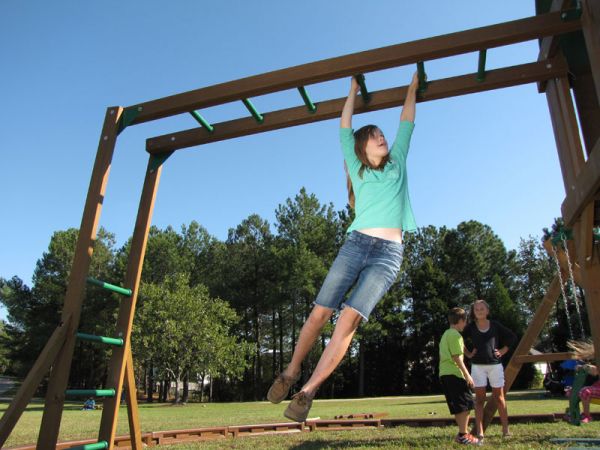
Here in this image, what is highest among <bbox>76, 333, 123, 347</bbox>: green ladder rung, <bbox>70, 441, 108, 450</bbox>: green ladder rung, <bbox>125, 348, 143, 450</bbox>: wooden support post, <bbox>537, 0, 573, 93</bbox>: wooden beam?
<bbox>537, 0, 573, 93</bbox>: wooden beam

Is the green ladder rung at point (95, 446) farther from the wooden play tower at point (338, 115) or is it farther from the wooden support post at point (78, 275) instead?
the wooden support post at point (78, 275)

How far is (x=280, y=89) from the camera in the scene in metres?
4.12

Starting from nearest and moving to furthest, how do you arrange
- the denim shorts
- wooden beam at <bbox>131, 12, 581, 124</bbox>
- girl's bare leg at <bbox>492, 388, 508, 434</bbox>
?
1. the denim shorts
2. wooden beam at <bbox>131, 12, 581, 124</bbox>
3. girl's bare leg at <bbox>492, 388, 508, 434</bbox>

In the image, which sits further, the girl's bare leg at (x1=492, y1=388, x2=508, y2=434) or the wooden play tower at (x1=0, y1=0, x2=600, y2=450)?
the girl's bare leg at (x1=492, y1=388, x2=508, y2=434)

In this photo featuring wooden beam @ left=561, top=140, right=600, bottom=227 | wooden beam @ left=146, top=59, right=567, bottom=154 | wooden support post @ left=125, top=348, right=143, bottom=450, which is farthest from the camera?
wooden support post @ left=125, top=348, right=143, bottom=450

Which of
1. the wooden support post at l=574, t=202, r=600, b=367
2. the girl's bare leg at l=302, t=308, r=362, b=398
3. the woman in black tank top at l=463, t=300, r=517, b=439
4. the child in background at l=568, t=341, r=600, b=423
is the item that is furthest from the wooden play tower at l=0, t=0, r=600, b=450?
the child in background at l=568, t=341, r=600, b=423

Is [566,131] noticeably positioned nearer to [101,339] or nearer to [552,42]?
[552,42]

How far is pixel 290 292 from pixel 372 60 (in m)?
38.3

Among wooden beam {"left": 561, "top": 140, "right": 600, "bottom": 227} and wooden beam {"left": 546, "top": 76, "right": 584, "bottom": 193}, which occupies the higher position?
wooden beam {"left": 546, "top": 76, "right": 584, "bottom": 193}

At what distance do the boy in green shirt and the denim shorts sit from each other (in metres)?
3.22

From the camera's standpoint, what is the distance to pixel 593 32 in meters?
3.27

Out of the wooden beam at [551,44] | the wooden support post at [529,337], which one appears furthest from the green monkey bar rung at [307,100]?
the wooden support post at [529,337]

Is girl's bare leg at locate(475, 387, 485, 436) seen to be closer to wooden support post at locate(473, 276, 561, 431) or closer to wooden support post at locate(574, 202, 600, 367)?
wooden support post at locate(473, 276, 561, 431)

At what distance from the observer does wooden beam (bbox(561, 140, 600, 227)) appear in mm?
2982
